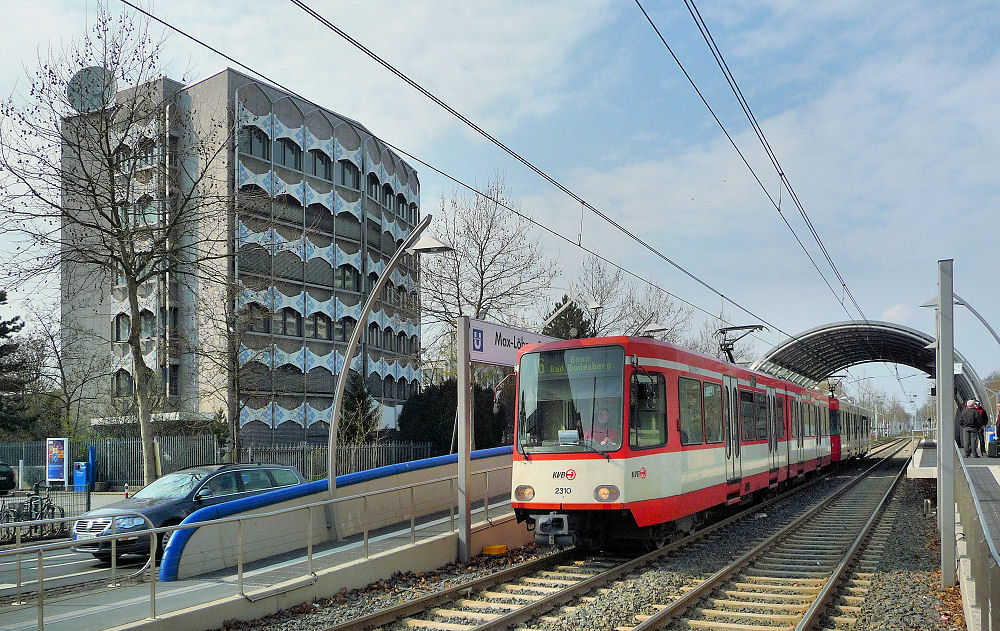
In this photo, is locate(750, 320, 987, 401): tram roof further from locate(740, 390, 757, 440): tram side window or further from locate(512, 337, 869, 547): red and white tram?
locate(512, 337, 869, 547): red and white tram

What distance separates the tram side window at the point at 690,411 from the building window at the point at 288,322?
37809 mm

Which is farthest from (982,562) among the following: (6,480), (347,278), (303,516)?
(347,278)

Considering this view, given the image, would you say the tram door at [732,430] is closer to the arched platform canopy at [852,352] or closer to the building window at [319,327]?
the arched platform canopy at [852,352]

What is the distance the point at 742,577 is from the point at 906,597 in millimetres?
2125

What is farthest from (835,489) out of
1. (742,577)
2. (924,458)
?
(742,577)

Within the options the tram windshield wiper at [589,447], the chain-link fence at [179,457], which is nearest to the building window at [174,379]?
the chain-link fence at [179,457]

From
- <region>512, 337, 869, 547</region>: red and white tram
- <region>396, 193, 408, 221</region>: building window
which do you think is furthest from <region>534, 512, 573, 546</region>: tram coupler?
<region>396, 193, 408, 221</region>: building window

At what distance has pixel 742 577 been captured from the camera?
38.4ft

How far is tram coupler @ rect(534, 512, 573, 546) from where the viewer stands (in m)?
12.5

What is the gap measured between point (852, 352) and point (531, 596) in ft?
147

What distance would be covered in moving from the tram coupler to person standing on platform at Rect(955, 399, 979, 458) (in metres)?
14.8

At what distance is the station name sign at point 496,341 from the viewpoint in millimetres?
13922

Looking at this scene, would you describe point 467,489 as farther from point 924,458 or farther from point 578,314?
point 578,314

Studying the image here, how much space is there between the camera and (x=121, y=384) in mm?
43375
